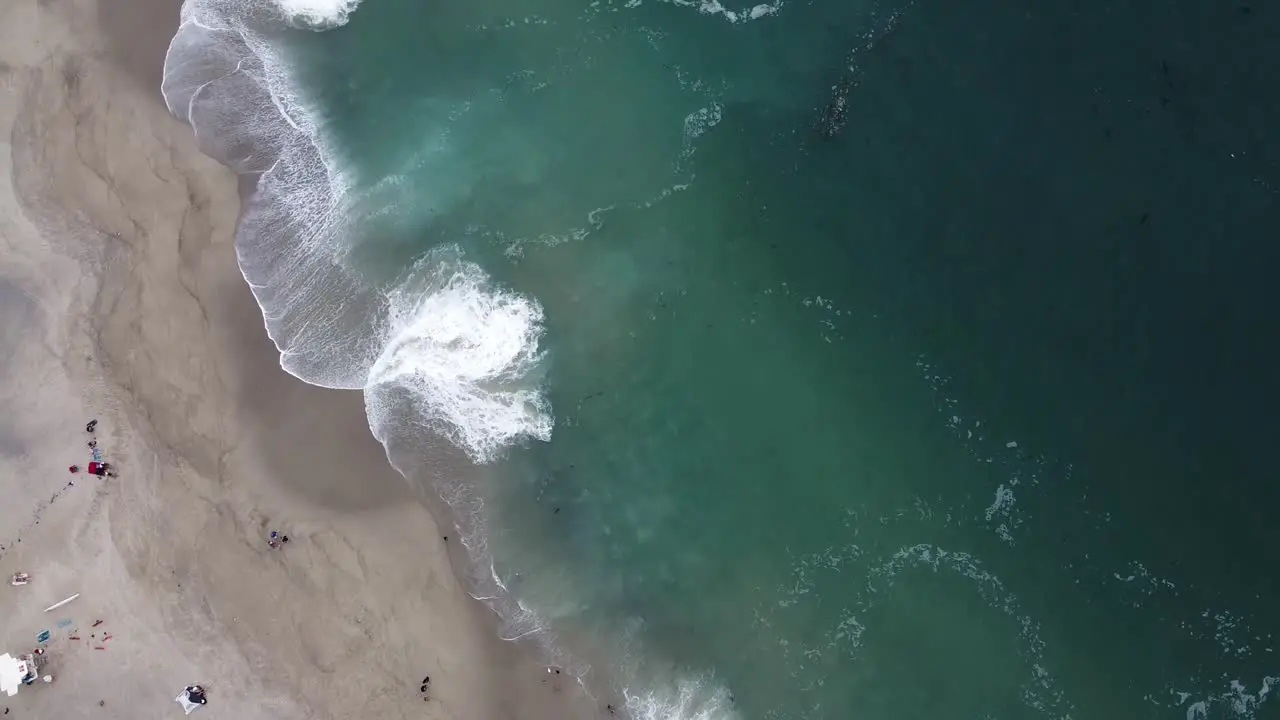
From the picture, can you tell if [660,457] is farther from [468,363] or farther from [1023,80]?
[1023,80]

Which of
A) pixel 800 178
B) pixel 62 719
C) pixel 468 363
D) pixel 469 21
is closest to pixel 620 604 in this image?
pixel 468 363

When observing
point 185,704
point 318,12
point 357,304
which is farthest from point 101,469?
point 318,12

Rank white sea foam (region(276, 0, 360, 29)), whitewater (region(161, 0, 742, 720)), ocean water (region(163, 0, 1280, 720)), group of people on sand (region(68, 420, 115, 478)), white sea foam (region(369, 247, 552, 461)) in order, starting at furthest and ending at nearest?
white sea foam (region(276, 0, 360, 29)) → group of people on sand (region(68, 420, 115, 478)) → white sea foam (region(369, 247, 552, 461)) → whitewater (region(161, 0, 742, 720)) → ocean water (region(163, 0, 1280, 720))

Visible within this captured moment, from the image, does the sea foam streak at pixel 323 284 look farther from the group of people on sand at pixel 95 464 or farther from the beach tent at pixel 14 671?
the beach tent at pixel 14 671

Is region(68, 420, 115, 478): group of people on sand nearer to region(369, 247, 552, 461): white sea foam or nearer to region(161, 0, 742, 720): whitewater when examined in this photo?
region(161, 0, 742, 720): whitewater

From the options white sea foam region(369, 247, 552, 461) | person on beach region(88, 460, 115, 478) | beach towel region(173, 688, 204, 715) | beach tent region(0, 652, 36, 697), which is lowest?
beach tent region(0, 652, 36, 697)

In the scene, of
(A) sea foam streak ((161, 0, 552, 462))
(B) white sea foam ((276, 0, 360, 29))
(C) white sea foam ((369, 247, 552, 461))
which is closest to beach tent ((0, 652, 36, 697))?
(A) sea foam streak ((161, 0, 552, 462))
